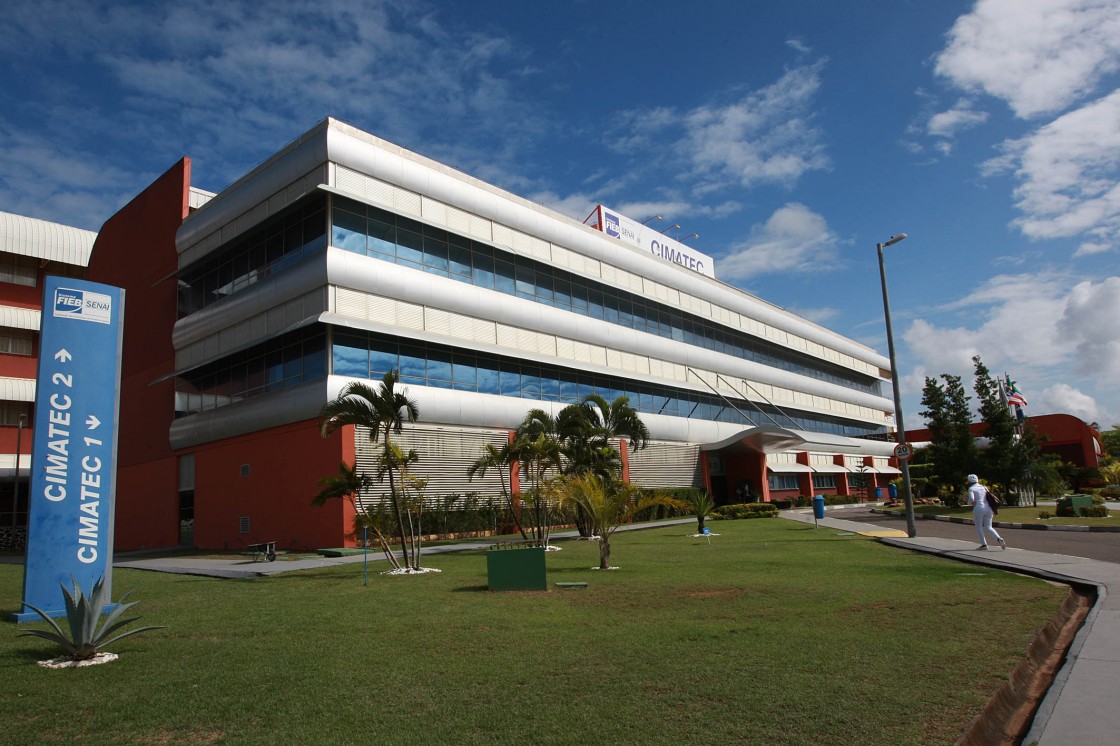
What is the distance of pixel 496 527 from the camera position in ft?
101

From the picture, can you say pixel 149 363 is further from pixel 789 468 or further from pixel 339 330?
pixel 789 468

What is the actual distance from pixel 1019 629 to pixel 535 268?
29.8 m

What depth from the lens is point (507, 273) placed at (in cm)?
3431

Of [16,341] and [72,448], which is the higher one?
[16,341]

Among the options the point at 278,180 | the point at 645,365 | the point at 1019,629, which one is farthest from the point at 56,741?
the point at 645,365

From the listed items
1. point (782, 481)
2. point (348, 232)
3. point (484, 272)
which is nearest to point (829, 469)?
point (782, 481)

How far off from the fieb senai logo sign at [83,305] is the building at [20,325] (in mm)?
33765

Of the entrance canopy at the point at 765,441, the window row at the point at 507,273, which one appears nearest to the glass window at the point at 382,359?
the window row at the point at 507,273

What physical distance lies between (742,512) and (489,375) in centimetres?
1503

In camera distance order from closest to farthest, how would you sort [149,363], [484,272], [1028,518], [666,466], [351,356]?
[351,356], [1028,518], [484,272], [149,363], [666,466]

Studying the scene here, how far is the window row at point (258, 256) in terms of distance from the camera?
1105 inches

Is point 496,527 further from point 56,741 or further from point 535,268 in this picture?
point 56,741

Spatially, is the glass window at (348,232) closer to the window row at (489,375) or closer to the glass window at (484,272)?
the window row at (489,375)

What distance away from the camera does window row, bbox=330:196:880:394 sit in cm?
2820
